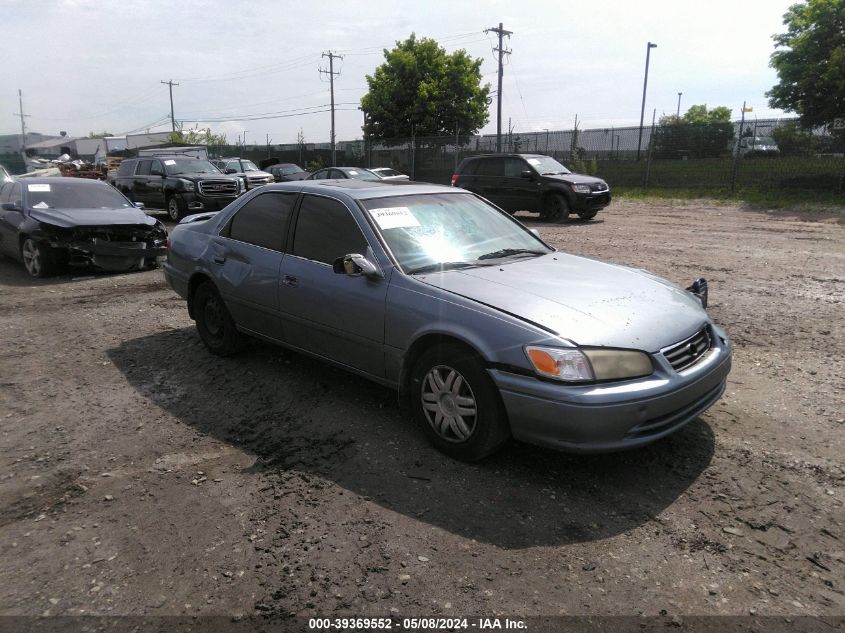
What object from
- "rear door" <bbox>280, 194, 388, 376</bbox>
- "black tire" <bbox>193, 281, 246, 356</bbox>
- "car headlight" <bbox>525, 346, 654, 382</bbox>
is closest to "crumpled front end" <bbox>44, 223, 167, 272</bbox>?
"black tire" <bbox>193, 281, 246, 356</bbox>

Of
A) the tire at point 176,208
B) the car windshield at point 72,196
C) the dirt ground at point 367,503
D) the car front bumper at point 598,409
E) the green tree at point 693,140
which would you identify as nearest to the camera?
the dirt ground at point 367,503

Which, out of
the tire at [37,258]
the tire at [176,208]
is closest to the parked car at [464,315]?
the tire at [37,258]

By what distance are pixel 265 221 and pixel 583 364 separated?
2.95 meters

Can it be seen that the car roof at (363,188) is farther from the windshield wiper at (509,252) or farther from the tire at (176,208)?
the tire at (176,208)

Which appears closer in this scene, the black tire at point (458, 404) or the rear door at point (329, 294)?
the black tire at point (458, 404)

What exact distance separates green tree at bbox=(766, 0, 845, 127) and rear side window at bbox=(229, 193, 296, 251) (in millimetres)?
19917

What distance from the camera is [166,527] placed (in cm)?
299

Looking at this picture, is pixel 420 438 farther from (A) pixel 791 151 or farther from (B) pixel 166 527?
(A) pixel 791 151

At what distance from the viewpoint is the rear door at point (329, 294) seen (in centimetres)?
393

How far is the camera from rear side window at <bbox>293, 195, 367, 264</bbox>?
165 inches

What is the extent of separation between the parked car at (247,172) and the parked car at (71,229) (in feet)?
39.7

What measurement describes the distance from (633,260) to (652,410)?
23.0ft

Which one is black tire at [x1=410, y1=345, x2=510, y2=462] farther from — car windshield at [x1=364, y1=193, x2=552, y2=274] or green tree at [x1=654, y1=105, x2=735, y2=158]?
green tree at [x1=654, y1=105, x2=735, y2=158]

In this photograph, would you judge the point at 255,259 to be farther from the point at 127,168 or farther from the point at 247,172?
the point at 247,172
